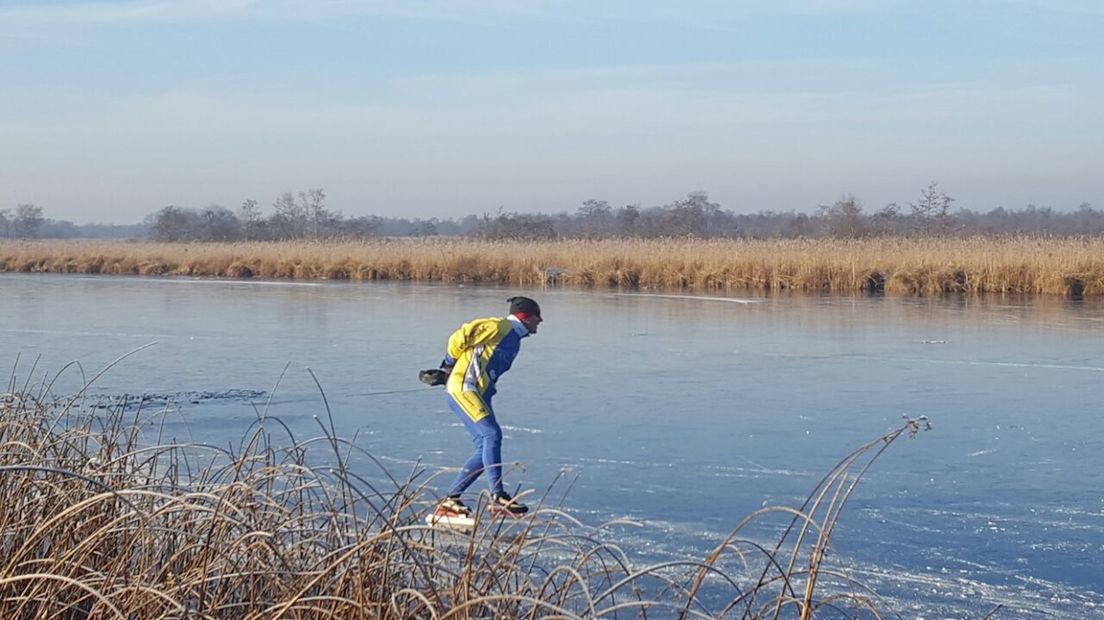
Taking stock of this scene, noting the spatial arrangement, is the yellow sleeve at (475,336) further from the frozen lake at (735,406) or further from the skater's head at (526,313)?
the frozen lake at (735,406)

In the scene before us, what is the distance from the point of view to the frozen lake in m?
6.32

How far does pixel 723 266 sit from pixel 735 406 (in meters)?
17.0

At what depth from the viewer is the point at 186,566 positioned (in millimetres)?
3900

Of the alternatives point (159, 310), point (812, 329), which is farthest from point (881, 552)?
point (159, 310)

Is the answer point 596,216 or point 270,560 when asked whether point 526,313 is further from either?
point 596,216

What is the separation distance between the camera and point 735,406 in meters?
10.4

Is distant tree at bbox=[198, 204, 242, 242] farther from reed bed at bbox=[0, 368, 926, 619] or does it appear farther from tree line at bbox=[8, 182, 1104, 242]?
reed bed at bbox=[0, 368, 926, 619]

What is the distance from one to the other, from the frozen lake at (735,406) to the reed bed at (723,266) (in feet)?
12.4

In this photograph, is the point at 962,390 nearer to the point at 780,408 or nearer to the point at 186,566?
the point at 780,408

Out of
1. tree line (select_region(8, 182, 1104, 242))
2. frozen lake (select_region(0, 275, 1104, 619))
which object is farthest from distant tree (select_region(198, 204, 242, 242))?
frozen lake (select_region(0, 275, 1104, 619))

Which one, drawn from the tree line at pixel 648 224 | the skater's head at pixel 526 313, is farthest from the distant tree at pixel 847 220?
the skater's head at pixel 526 313

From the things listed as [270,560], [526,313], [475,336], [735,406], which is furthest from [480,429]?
[735,406]

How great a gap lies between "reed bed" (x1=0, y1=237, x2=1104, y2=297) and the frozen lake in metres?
3.79

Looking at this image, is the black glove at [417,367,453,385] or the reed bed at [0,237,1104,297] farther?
the reed bed at [0,237,1104,297]
